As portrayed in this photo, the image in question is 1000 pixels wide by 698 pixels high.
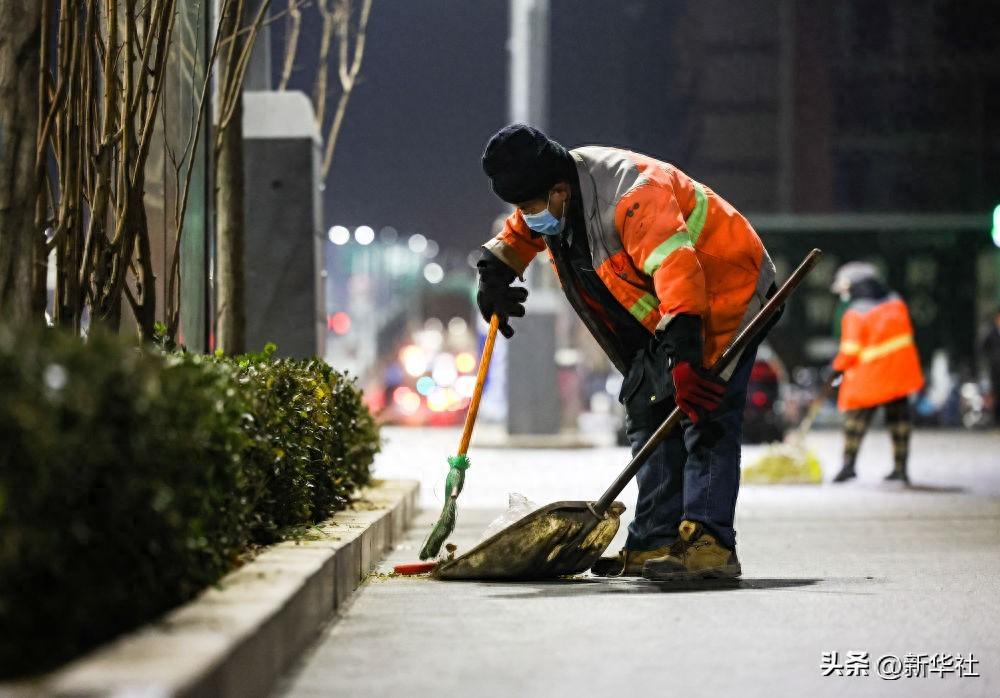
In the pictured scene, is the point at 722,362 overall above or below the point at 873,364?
above

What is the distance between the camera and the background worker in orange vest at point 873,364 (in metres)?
14.5

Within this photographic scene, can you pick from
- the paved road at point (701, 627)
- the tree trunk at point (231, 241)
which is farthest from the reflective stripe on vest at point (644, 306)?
the tree trunk at point (231, 241)

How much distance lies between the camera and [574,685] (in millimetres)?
4738

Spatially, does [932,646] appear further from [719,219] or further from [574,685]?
[719,219]

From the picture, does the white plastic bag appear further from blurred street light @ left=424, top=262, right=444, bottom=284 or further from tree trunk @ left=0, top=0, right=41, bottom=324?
blurred street light @ left=424, top=262, right=444, bottom=284

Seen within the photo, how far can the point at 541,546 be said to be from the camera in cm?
691

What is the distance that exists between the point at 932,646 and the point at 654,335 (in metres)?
1.84

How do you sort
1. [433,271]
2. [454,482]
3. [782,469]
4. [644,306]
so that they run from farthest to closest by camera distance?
[433,271], [782,469], [454,482], [644,306]

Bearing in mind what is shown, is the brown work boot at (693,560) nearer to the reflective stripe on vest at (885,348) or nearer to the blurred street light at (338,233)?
the reflective stripe on vest at (885,348)

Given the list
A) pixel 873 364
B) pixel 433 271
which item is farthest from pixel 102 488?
pixel 433 271

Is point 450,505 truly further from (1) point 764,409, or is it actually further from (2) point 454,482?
(1) point 764,409

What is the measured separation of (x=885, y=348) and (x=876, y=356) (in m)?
0.09

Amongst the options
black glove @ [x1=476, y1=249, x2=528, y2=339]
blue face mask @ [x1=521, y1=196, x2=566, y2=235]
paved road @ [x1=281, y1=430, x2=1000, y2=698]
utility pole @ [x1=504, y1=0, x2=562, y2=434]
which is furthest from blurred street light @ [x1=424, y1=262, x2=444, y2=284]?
blue face mask @ [x1=521, y1=196, x2=566, y2=235]

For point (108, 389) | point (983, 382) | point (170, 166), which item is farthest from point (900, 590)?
point (983, 382)
